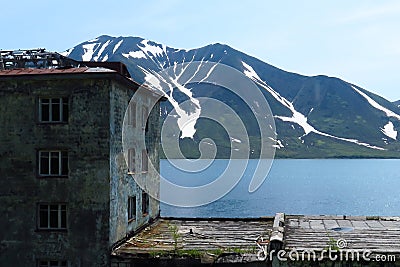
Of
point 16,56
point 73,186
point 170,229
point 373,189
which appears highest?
point 16,56

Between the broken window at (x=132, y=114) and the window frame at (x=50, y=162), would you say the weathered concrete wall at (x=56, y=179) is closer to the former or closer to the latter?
the window frame at (x=50, y=162)

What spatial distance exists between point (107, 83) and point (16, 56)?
8863mm

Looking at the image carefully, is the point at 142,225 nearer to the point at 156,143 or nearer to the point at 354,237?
the point at 156,143

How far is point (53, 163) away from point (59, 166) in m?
0.46

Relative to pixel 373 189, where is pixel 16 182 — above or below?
above

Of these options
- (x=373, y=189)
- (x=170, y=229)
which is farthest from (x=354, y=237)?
(x=373, y=189)

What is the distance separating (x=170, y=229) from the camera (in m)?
36.7

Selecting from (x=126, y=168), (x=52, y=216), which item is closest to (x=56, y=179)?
(x=52, y=216)

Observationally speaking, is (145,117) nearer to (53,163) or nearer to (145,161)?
(145,161)

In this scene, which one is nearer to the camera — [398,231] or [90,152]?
[90,152]

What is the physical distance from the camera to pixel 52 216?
102 feet

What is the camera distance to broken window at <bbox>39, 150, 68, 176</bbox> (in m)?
31.1

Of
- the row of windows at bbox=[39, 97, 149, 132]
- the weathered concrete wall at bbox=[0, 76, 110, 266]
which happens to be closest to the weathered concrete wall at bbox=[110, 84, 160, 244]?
the weathered concrete wall at bbox=[0, 76, 110, 266]

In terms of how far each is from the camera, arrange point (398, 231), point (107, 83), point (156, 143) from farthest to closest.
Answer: point (156, 143), point (398, 231), point (107, 83)
